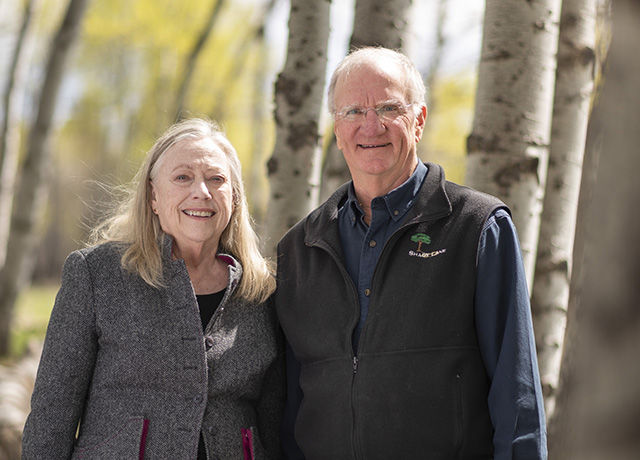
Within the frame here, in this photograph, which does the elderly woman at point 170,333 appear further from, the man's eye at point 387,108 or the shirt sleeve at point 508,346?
the shirt sleeve at point 508,346

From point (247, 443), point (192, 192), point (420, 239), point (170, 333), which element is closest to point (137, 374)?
point (170, 333)

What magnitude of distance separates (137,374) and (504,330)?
1400 millimetres

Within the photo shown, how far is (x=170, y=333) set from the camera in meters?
2.70

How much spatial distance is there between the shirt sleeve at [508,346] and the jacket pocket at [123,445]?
51.5 inches

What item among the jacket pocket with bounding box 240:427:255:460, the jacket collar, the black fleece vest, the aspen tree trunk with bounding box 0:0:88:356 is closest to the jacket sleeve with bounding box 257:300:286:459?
the jacket pocket with bounding box 240:427:255:460

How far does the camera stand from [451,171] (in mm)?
18719

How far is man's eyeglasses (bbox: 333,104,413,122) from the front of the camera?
2.71 m

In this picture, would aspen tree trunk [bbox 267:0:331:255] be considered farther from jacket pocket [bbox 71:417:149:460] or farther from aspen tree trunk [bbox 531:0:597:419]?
jacket pocket [bbox 71:417:149:460]

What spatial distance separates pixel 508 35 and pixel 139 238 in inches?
80.7

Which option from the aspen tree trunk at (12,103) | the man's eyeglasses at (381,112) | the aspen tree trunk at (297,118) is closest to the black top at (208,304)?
the man's eyeglasses at (381,112)

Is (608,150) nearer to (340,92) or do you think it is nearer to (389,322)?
(389,322)

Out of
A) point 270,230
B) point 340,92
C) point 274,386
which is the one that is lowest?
point 274,386

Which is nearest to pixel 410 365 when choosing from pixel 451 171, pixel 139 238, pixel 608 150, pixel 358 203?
pixel 358 203

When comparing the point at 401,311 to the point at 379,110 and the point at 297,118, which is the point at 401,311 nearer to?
the point at 379,110
